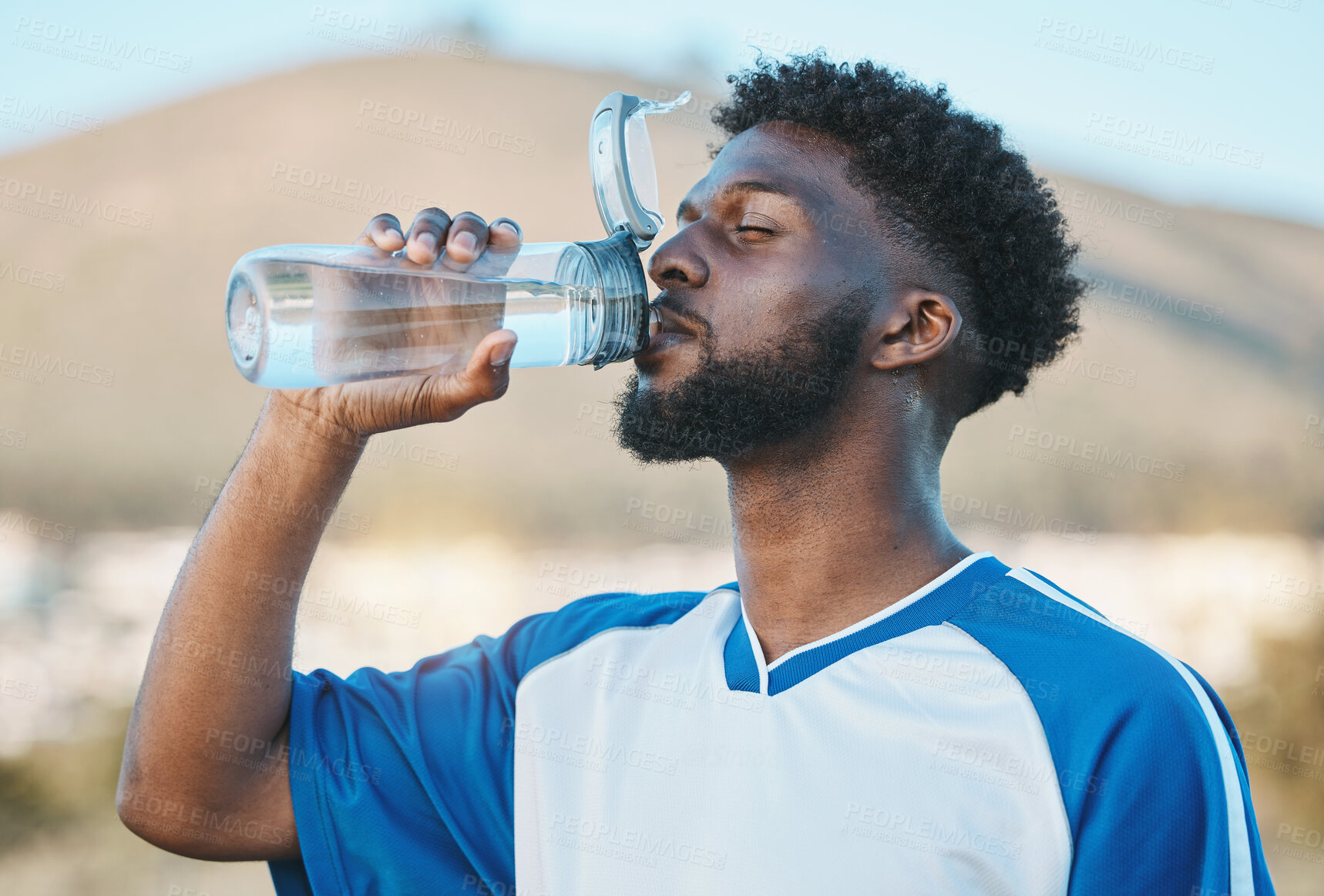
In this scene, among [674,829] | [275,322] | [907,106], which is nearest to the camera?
[275,322]

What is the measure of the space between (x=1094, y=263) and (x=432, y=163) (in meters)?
3.40

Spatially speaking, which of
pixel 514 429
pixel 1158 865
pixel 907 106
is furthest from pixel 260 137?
pixel 1158 865

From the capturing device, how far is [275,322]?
3.95 feet

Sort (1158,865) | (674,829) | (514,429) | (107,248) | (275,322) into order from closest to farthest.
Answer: (1158,865), (275,322), (674,829), (107,248), (514,429)

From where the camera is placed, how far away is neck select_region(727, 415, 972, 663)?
1.49m

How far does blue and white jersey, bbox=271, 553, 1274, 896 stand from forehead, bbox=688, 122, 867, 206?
0.62 meters

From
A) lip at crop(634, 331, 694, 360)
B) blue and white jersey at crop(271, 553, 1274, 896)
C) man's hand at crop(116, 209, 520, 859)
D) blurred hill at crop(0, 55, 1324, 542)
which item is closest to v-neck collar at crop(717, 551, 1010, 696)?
blue and white jersey at crop(271, 553, 1274, 896)

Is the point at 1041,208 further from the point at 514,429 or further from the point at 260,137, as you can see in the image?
the point at 260,137

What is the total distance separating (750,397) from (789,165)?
43 centimetres

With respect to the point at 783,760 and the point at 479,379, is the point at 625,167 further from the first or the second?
the point at 783,760

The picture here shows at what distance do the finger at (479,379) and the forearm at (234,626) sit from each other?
231mm

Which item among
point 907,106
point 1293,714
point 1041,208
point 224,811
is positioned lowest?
point 1293,714

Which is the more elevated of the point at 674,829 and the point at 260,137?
the point at 260,137

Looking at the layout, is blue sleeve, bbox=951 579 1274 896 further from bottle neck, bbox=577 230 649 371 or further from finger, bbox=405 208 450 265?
finger, bbox=405 208 450 265
